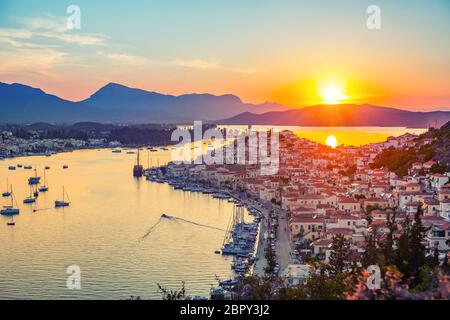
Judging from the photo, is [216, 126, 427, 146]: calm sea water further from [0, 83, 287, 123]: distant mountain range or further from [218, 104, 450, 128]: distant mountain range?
[0, 83, 287, 123]: distant mountain range

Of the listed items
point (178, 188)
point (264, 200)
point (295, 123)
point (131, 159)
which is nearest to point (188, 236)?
point (264, 200)

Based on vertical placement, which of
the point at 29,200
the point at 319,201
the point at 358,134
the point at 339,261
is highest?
the point at 358,134

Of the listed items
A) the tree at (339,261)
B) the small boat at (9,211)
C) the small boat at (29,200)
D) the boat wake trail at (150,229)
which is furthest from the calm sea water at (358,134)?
the tree at (339,261)

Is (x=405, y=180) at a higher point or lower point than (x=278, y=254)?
higher

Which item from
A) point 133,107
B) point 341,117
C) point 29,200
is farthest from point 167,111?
point 29,200

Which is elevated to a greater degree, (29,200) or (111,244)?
(29,200)

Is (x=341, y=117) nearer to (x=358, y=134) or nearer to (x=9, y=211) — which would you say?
(x=358, y=134)
